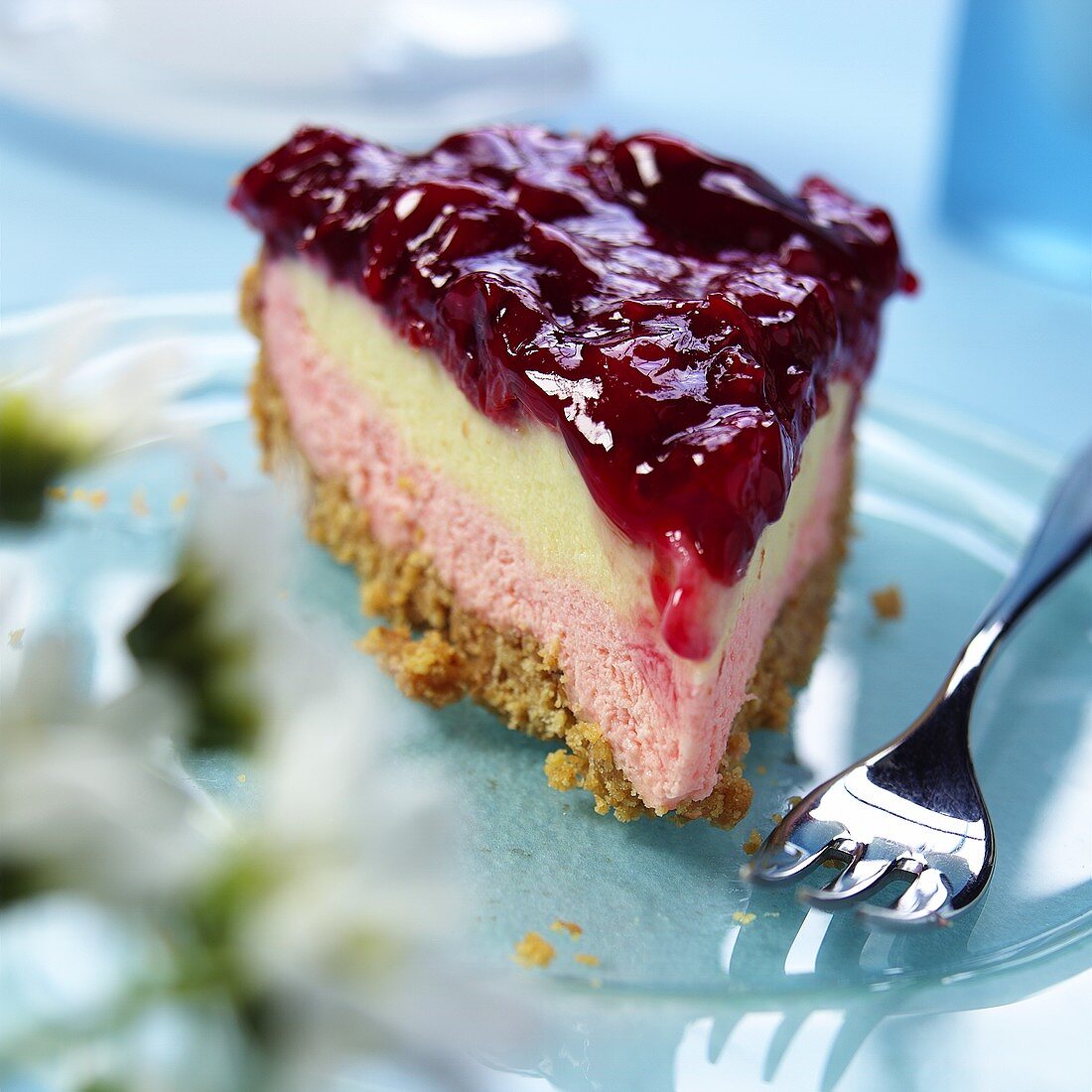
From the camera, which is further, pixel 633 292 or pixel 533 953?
pixel 633 292

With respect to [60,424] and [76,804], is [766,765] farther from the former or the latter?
[76,804]

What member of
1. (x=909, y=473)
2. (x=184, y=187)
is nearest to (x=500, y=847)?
(x=909, y=473)

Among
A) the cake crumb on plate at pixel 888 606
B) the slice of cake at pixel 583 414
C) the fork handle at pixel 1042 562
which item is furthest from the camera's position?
the cake crumb on plate at pixel 888 606

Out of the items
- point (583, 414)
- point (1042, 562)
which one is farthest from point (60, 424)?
point (1042, 562)

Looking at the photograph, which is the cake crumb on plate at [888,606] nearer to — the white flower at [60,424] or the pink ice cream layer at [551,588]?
the pink ice cream layer at [551,588]

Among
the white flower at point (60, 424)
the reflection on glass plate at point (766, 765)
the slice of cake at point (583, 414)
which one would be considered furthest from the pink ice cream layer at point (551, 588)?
the white flower at point (60, 424)

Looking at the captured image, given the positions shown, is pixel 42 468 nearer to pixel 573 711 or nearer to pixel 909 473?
pixel 573 711
